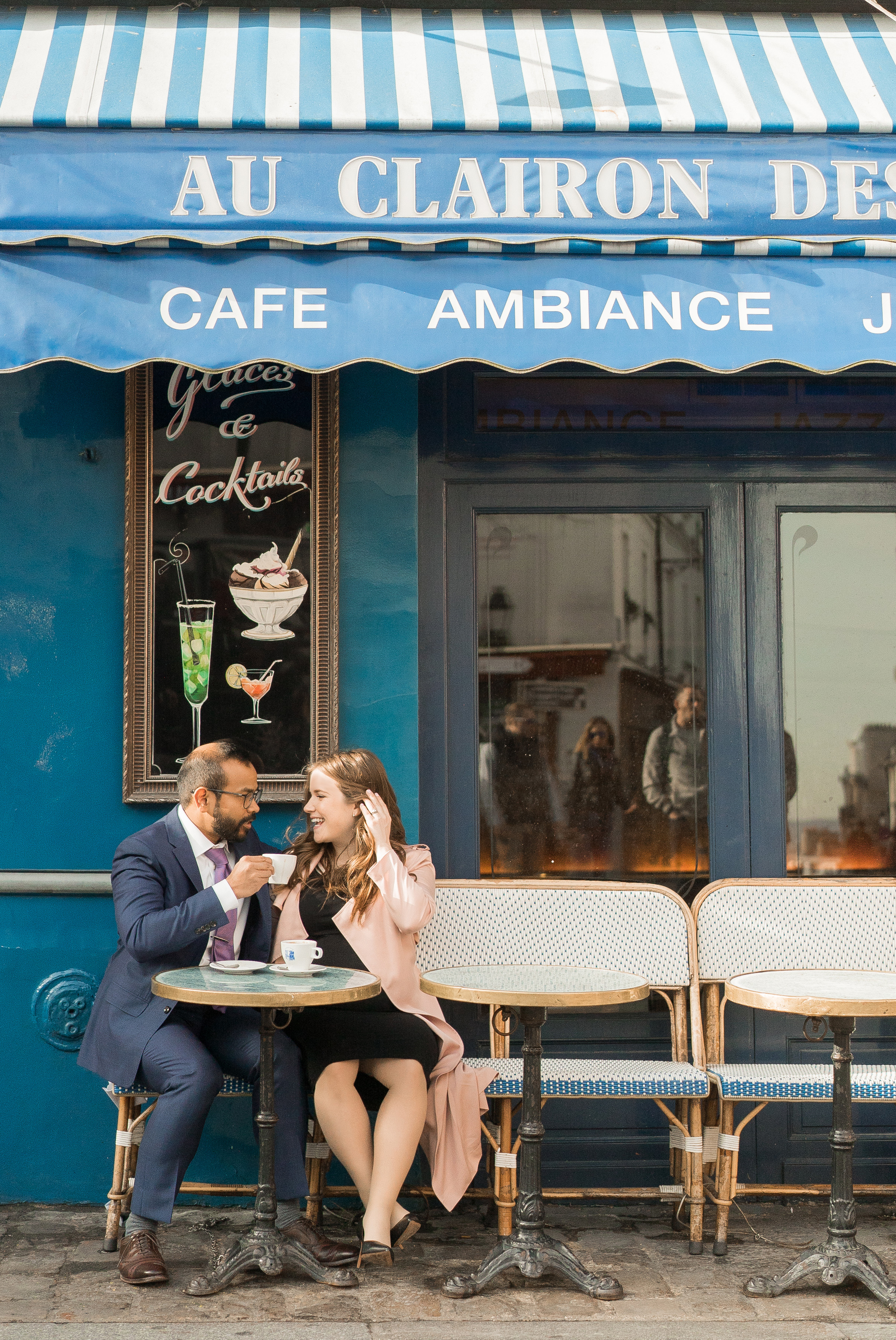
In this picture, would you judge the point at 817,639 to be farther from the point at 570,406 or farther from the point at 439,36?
the point at 439,36

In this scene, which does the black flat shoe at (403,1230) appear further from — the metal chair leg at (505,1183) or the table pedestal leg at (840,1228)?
the table pedestal leg at (840,1228)

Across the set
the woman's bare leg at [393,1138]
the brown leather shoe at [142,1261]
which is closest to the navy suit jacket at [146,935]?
the brown leather shoe at [142,1261]

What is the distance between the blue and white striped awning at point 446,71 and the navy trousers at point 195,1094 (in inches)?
114

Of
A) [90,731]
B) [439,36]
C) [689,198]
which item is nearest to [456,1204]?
[90,731]

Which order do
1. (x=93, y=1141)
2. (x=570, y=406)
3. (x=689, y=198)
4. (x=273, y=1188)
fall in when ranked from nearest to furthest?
(x=273, y=1188) < (x=689, y=198) < (x=93, y=1141) < (x=570, y=406)

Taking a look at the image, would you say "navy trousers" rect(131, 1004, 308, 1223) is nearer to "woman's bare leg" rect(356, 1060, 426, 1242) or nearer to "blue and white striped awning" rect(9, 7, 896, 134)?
"woman's bare leg" rect(356, 1060, 426, 1242)

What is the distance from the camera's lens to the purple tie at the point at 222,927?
4363 mm

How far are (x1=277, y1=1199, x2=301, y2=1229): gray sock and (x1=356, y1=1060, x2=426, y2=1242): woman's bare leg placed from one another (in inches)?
7.8

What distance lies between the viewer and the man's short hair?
4.34 m

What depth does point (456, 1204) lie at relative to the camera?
439cm

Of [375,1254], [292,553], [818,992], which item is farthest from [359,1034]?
[292,553]

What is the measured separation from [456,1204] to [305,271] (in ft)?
10.0

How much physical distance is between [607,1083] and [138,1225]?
1505mm

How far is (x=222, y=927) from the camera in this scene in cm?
440
